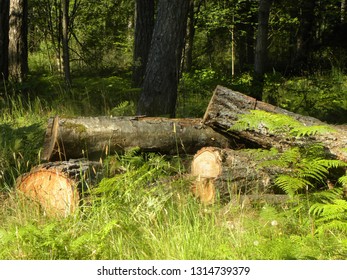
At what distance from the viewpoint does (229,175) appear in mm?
5586

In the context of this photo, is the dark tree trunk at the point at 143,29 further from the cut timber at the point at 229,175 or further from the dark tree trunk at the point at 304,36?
the cut timber at the point at 229,175

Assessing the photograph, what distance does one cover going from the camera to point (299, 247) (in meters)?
4.10

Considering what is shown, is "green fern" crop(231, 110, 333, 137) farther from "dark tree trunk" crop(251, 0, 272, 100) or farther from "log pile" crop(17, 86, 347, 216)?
"dark tree trunk" crop(251, 0, 272, 100)

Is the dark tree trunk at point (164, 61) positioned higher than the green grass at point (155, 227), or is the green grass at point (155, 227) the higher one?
the dark tree trunk at point (164, 61)

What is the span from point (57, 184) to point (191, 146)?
1.92 metres

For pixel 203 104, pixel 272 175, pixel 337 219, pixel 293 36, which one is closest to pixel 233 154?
pixel 272 175

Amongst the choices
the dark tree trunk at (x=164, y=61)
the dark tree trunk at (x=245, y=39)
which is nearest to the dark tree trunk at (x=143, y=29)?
the dark tree trunk at (x=164, y=61)

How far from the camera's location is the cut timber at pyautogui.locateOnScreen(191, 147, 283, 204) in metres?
5.52

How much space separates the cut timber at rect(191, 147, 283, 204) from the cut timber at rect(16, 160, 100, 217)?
1109mm

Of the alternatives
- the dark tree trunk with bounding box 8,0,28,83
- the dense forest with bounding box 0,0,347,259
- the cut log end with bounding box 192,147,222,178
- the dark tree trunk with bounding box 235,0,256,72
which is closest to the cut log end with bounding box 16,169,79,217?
the dense forest with bounding box 0,0,347,259

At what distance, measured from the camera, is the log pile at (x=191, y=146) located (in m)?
5.32

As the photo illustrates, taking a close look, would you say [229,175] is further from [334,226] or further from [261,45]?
[261,45]

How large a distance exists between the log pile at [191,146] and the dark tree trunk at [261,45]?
150 inches

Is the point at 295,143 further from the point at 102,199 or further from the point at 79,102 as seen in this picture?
the point at 79,102
